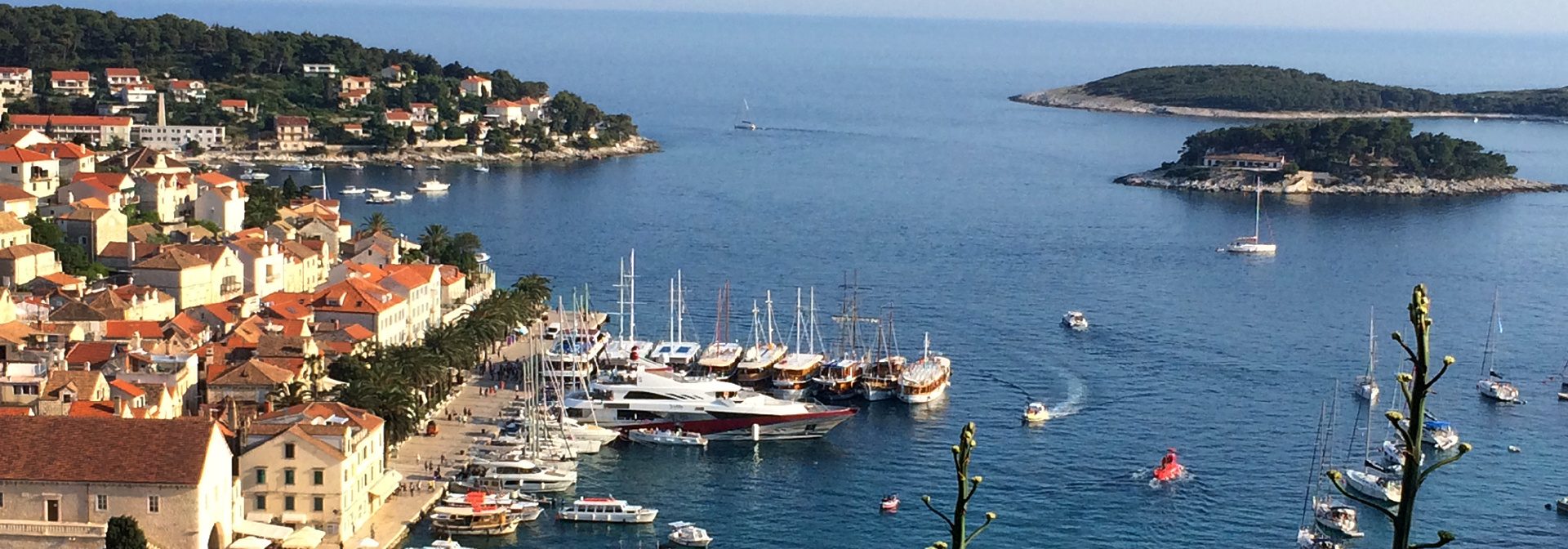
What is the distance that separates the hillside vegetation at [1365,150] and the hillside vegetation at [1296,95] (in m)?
40.4

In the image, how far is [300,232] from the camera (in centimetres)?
4934

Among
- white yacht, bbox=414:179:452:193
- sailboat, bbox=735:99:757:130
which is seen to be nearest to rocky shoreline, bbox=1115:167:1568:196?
Answer: sailboat, bbox=735:99:757:130

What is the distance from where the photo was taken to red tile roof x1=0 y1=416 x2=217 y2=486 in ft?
79.6

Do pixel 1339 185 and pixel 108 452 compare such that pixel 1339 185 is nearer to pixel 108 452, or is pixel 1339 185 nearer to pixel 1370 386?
pixel 1370 386

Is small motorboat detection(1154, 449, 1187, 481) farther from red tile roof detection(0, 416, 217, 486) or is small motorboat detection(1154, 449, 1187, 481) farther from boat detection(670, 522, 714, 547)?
red tile roof detection(0, 416, 217, 486)

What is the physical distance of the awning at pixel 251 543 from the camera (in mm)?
25984

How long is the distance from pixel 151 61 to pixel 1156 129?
198 ft

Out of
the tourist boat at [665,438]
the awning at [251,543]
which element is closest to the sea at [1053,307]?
the tourist boat at [665,438]

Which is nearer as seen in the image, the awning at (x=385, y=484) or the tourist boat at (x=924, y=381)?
the awning at (x=385, y=484)

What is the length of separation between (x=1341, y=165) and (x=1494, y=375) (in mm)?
46736

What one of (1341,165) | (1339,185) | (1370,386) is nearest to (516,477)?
(1370,386)

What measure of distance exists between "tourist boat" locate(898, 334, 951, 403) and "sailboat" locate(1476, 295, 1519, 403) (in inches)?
449

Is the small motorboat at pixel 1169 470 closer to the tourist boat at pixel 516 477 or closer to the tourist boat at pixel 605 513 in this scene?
the tourist boat at pixel 605 513

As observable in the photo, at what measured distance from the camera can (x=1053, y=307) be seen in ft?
168
